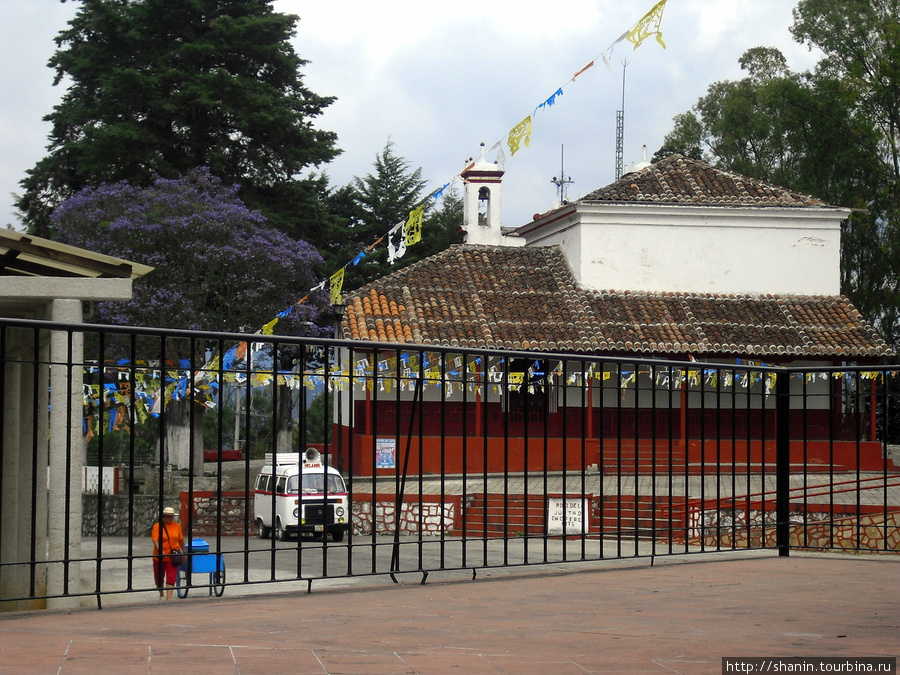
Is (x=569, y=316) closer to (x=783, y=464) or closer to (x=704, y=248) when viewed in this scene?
(x=704, y=248)

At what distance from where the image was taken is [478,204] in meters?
28.8

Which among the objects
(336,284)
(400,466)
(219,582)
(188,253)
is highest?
(188,253)

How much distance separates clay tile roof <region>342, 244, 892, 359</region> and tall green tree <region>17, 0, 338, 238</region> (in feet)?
30.3

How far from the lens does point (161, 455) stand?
5789mm

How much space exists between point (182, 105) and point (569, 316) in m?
14.8

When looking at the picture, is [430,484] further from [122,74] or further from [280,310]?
[122,74]

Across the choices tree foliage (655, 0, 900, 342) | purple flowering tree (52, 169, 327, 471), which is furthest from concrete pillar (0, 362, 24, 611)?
tree foliage (655, 0, 900, 342)

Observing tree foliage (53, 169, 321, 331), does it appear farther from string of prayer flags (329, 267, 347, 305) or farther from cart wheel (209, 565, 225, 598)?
cart wheel (209, 565, 225, 598)

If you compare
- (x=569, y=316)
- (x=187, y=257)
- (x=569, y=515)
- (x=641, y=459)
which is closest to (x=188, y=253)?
(x=187, y=257)

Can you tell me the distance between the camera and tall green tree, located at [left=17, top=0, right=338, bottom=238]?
31.7 m

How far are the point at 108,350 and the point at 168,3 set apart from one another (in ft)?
40.3

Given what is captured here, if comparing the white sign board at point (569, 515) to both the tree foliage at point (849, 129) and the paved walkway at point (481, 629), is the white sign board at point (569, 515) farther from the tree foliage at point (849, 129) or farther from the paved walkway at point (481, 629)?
A: the tree foliage at point (849, 129)

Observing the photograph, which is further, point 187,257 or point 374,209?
point 374,209

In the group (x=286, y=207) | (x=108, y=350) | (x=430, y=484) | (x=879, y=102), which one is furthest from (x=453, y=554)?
(x=879, y=102)
